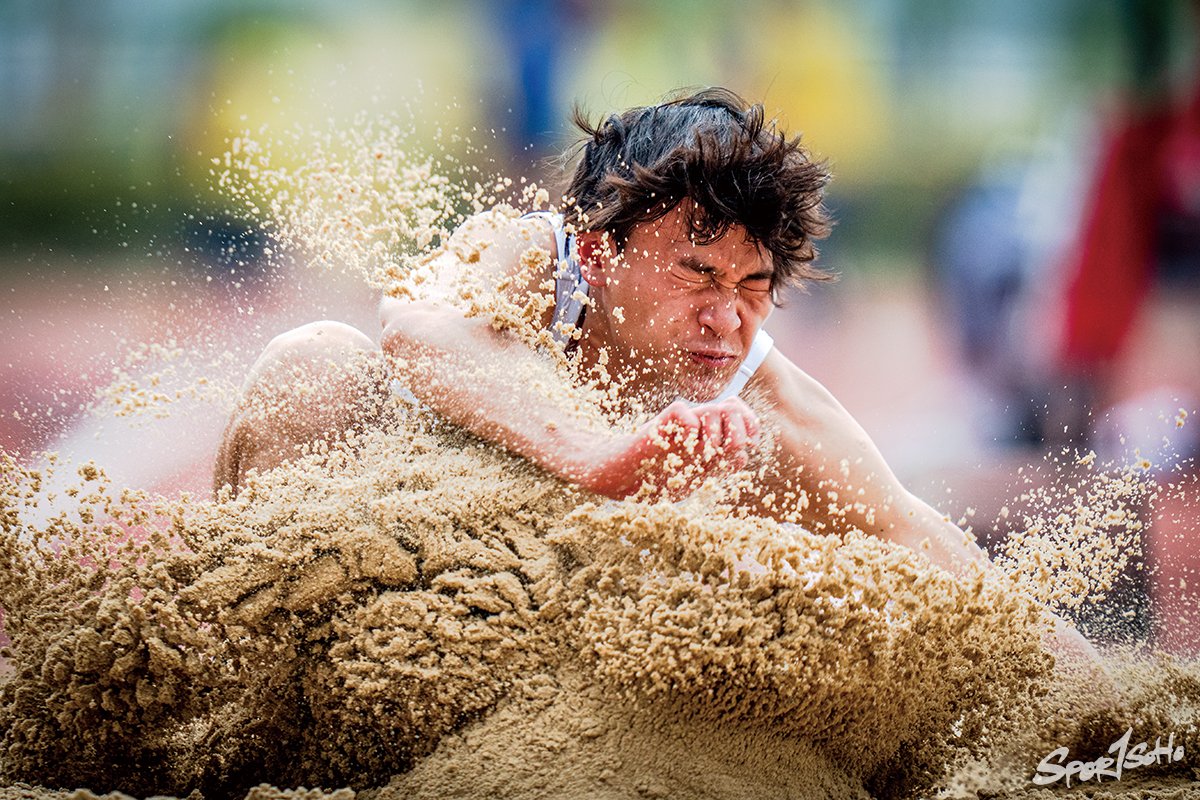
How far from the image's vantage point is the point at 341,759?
101 centimetres

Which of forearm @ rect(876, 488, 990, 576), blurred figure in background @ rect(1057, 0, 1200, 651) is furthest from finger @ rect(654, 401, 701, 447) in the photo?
blurred figure in background @ rect(1057, 0, 1200, 651)

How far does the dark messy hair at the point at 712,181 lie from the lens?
1.46m

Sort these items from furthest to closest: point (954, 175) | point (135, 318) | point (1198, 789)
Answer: point (954, 175), point (135, 318), point (1198, 789)

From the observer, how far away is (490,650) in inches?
39.6

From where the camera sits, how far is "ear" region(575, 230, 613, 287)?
1486mm

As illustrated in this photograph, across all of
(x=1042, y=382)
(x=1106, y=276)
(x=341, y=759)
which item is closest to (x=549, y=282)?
(x=341, y=759)

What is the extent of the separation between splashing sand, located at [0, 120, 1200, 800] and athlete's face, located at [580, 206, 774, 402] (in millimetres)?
359

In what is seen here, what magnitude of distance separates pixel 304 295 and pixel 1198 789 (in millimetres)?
1478

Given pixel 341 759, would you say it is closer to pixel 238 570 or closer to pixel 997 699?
pixel 238 570

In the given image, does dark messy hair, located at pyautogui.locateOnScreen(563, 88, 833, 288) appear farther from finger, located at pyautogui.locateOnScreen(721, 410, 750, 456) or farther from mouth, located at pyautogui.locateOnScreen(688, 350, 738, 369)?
finger, located at pyautogui.locateOnScreen(721, 410, 750, 456)

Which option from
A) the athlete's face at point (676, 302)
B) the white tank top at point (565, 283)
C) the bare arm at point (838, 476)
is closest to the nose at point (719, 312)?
the athlete's face at point (676, 302)

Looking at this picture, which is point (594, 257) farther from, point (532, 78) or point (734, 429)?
point (532, 78)

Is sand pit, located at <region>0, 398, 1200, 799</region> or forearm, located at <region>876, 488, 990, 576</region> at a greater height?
forearm, located at <region>876, 488, 990, 576</region>

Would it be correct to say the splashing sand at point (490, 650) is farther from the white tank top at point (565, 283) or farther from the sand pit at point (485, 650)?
the white tank top at point (565, 283)
